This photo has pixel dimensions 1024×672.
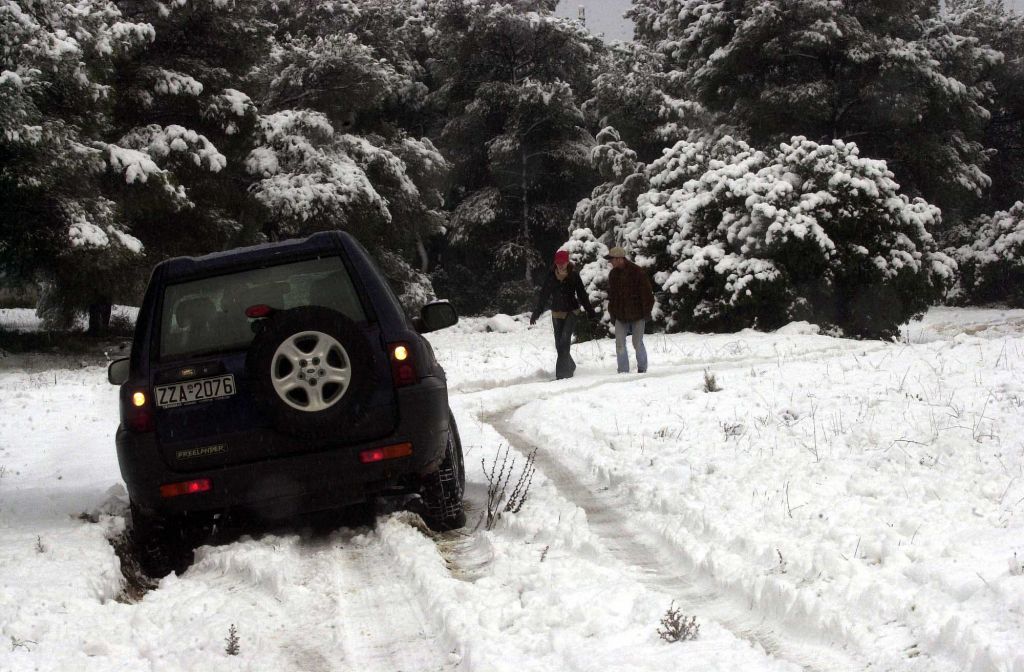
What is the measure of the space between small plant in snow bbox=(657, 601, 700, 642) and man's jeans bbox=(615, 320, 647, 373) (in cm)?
967

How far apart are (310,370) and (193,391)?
714 millimetres

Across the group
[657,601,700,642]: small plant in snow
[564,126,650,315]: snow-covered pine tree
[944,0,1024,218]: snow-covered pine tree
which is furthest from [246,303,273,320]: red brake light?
[944,0,1024,218]: snow-covered pine tree

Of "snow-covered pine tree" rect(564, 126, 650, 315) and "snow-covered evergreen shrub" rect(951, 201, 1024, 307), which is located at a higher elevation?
"snow-covered pine tree" rect(564, 126, 650, 315)

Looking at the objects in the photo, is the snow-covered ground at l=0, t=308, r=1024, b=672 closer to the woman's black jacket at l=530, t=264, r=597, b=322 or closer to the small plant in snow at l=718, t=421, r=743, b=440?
the small plant in snow at l=718, t=421, r=743, b=440

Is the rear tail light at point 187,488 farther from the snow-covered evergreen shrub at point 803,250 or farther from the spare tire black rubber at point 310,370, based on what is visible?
A: the snow-covered evergreen shrub at point 803,250

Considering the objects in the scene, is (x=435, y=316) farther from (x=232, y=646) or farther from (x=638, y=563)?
(x=232, y=646)

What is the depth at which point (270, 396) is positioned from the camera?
5.01 m

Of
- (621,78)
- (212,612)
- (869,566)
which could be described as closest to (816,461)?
(869,566)

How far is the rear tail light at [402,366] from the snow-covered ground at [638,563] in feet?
2.94

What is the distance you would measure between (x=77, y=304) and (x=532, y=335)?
1292 centimetres

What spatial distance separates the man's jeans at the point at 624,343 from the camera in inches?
529

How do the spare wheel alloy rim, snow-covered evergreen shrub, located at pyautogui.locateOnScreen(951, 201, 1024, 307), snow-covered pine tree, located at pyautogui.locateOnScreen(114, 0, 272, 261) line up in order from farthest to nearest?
snow-covered evergreen shrub, located at pyautogui.locateOnScreen(951, 201, 1024, 307)
snow-covered pine tree, located at pyautogui.locateOnScreen(114, 0, 272, 261)
the spare wheel alloy rim

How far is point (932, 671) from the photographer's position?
322 cm

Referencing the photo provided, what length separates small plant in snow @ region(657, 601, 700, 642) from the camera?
369 cm
